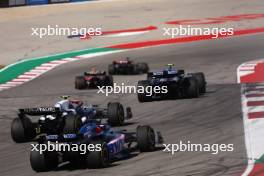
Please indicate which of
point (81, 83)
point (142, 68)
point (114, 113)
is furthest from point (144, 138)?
point (142, 68)

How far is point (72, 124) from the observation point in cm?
1658

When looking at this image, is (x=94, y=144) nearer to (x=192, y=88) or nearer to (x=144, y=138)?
(x=144, y=138)

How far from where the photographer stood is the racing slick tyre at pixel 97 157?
50.3 ft

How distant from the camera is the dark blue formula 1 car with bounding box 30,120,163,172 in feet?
50.6

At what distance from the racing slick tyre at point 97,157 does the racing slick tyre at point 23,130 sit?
3.77 metres

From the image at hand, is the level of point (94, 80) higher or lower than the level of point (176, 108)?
higher

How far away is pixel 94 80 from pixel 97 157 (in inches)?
484

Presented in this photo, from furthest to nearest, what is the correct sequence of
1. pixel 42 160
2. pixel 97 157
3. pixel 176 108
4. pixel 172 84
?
pixel 172 84 < pixel 176 108 < pixel 42 160 < pixel 97 157

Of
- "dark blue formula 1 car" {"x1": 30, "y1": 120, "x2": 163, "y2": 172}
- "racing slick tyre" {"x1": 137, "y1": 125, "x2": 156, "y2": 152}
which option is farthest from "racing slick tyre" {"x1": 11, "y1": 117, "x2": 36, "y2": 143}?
"racing slick tyre" {"x1": 137, "y1": 125, "x2": 156, "y2": 152}

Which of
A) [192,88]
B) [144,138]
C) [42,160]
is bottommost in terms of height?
[42,160]

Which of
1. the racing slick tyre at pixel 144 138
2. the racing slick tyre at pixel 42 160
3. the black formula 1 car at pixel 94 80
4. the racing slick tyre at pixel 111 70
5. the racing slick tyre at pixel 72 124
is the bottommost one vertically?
the racing slick tyre at pixel 42 160

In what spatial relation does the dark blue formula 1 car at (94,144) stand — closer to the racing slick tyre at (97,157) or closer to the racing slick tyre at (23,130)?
the racing slick tyre at (97,157)

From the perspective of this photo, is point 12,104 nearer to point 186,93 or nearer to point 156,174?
point 186,93

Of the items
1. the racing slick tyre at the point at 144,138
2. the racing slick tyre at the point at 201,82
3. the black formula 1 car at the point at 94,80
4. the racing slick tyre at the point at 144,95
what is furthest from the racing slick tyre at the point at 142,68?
the racing slick tyre at the point at 144,138
